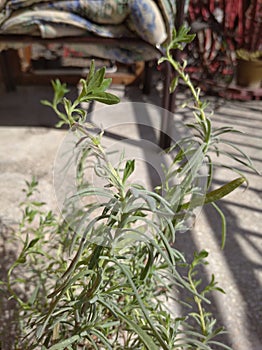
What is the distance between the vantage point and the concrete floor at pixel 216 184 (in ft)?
4.12

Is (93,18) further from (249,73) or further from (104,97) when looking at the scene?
(104,97)

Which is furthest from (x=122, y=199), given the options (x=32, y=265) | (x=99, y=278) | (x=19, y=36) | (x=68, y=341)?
(x=19, y=36)

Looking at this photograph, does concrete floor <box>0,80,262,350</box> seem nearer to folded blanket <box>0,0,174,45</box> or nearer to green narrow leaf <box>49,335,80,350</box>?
green narrow leaf <box>49,335,80,350</box>

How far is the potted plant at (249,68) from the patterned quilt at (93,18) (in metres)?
1.07

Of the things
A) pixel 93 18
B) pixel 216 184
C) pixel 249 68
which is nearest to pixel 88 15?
pixel 93 18

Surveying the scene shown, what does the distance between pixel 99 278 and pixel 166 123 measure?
0.34 m

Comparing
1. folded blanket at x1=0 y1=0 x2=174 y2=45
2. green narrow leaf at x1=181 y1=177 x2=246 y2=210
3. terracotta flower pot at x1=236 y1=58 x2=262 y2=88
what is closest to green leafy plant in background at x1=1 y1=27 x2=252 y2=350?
green narrow leaf at x1=181 y1=177 x2=246 y2=210

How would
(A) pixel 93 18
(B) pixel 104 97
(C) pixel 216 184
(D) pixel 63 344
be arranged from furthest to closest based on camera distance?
1. (A) pixel 93 18
2. (C) pixel 216 184
3. (D) pixel 63 344
4. (B) pixel 104 97

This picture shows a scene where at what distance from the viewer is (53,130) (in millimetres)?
2334

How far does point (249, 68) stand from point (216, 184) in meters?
1.37

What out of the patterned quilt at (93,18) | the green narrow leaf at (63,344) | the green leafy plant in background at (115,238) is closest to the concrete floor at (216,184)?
the green leafy plant in background at (115,238)

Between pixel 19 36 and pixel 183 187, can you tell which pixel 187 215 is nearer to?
pixel 183 187

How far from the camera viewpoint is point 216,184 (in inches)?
74.4

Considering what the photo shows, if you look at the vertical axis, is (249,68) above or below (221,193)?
below
